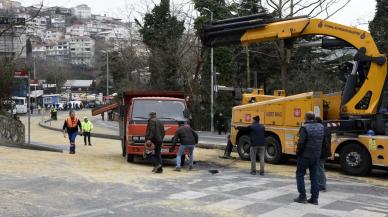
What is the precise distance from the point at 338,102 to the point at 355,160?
2.05 meters

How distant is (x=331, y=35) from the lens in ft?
53.1

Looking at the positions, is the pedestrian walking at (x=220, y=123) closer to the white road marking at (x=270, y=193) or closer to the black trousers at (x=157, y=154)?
the black trousers at (x=157, y=154)

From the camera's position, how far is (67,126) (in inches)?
843

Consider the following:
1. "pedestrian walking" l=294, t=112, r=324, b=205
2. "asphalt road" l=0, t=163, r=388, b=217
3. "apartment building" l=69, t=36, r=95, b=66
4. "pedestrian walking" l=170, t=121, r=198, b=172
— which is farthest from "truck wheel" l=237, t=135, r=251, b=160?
"apartment building" l=69, t=36, r=95, b=66

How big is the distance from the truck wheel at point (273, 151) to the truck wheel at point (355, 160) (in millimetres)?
2594

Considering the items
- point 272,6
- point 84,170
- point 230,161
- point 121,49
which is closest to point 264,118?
point 230,161

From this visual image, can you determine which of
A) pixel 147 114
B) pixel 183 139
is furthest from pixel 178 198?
pixel 147 114

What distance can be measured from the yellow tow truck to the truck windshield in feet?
7.48

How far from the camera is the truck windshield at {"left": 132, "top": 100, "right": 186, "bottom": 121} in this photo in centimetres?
1756

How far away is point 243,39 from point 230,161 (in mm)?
4598

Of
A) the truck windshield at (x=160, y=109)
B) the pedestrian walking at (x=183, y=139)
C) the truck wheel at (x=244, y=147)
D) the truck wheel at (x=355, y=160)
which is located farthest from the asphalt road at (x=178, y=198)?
the truck wheel at (x=244, y=147)

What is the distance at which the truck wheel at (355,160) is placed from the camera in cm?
1520

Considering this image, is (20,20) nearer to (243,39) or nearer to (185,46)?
(243,39)

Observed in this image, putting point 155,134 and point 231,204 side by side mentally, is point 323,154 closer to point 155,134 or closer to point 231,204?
point 231,204
